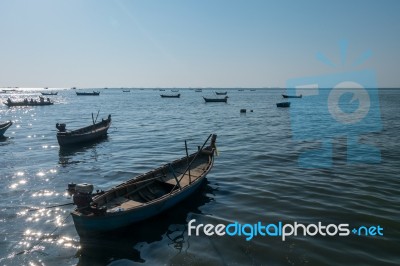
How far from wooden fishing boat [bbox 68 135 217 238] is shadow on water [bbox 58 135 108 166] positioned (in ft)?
33.3

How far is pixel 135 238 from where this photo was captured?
35.3 ft

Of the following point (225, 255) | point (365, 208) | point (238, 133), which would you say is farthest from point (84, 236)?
point (238, 133)

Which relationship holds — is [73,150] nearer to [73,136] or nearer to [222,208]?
[73,136]

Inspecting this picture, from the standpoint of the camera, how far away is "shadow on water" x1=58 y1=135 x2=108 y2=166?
22500mm

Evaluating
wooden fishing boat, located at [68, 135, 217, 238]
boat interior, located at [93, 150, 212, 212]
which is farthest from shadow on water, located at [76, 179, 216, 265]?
boat interior, located at [93, 150, 212, 212]

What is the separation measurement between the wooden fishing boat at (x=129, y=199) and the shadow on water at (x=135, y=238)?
33cm

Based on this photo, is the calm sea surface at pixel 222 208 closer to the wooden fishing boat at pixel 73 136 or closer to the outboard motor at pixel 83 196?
the outboard motor at pixel 83 196

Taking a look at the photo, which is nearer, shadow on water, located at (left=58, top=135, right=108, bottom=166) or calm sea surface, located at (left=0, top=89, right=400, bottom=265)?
calm sea surface, located at (left=0, top=89, right=400, bottom=265)

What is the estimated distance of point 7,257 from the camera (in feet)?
31.7

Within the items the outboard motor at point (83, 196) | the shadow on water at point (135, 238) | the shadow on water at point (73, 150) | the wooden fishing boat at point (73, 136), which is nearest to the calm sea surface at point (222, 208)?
the shadow on water at point (135, 238)

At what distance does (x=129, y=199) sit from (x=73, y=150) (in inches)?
633

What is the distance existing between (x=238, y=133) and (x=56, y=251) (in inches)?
1036

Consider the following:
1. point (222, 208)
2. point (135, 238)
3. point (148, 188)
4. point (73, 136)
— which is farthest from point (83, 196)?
point (73, 136)

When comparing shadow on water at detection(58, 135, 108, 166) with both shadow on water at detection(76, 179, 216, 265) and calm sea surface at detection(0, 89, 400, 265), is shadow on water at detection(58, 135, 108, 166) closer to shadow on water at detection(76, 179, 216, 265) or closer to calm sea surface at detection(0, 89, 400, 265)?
A: calm sea surface at detection(0, 89, 400, 265)
